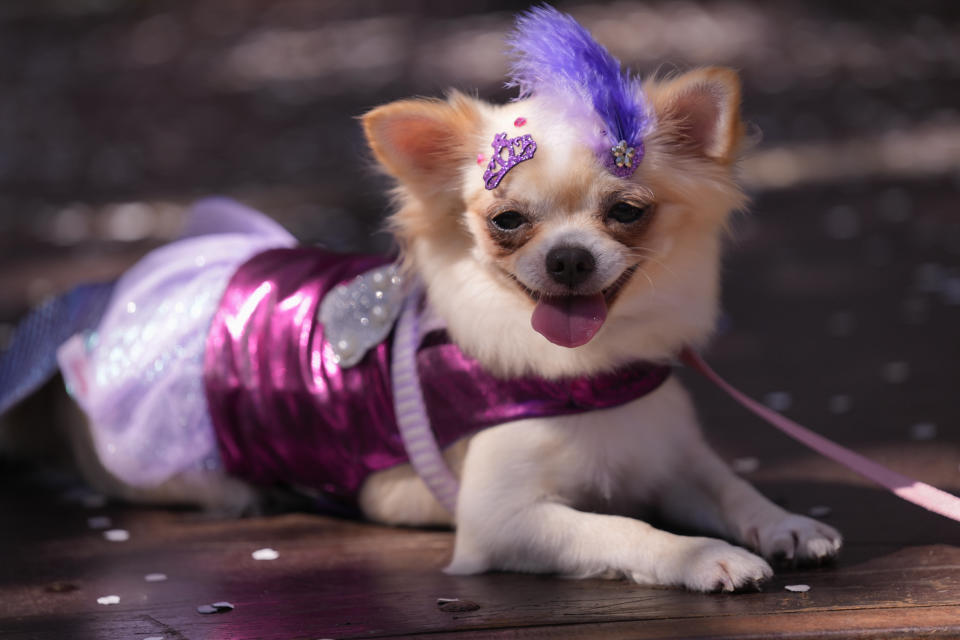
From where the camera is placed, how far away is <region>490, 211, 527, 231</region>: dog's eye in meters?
2.29

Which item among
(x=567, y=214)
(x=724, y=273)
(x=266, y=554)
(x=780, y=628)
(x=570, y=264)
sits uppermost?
(x=724, y=273)

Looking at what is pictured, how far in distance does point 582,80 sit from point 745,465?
1241mm

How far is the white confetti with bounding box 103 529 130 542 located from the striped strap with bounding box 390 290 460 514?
0.72 m

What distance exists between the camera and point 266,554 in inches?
104

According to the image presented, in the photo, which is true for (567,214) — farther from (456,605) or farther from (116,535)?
(116,535)

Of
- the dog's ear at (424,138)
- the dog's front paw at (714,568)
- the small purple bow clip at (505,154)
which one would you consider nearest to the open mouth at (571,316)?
the small purple bow clip at (505,154)

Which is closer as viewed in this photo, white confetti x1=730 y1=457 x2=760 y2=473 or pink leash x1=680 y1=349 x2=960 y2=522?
pink leash x1=680 y1=349 x2=960 y2=522

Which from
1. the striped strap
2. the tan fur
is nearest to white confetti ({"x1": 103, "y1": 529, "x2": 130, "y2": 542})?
the striped strap

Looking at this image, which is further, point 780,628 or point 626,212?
point 626,212

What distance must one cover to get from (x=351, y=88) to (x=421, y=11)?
5.38 m

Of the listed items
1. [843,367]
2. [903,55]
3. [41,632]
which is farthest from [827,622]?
[903,55]

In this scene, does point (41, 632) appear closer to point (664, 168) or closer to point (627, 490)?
point (627, 490)

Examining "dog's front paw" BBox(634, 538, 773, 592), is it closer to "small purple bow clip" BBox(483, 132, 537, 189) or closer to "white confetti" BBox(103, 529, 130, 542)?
"small purple bow clip" BBox(483, 132, 537, 189)

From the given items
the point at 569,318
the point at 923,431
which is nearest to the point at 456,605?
the point at 569,318
